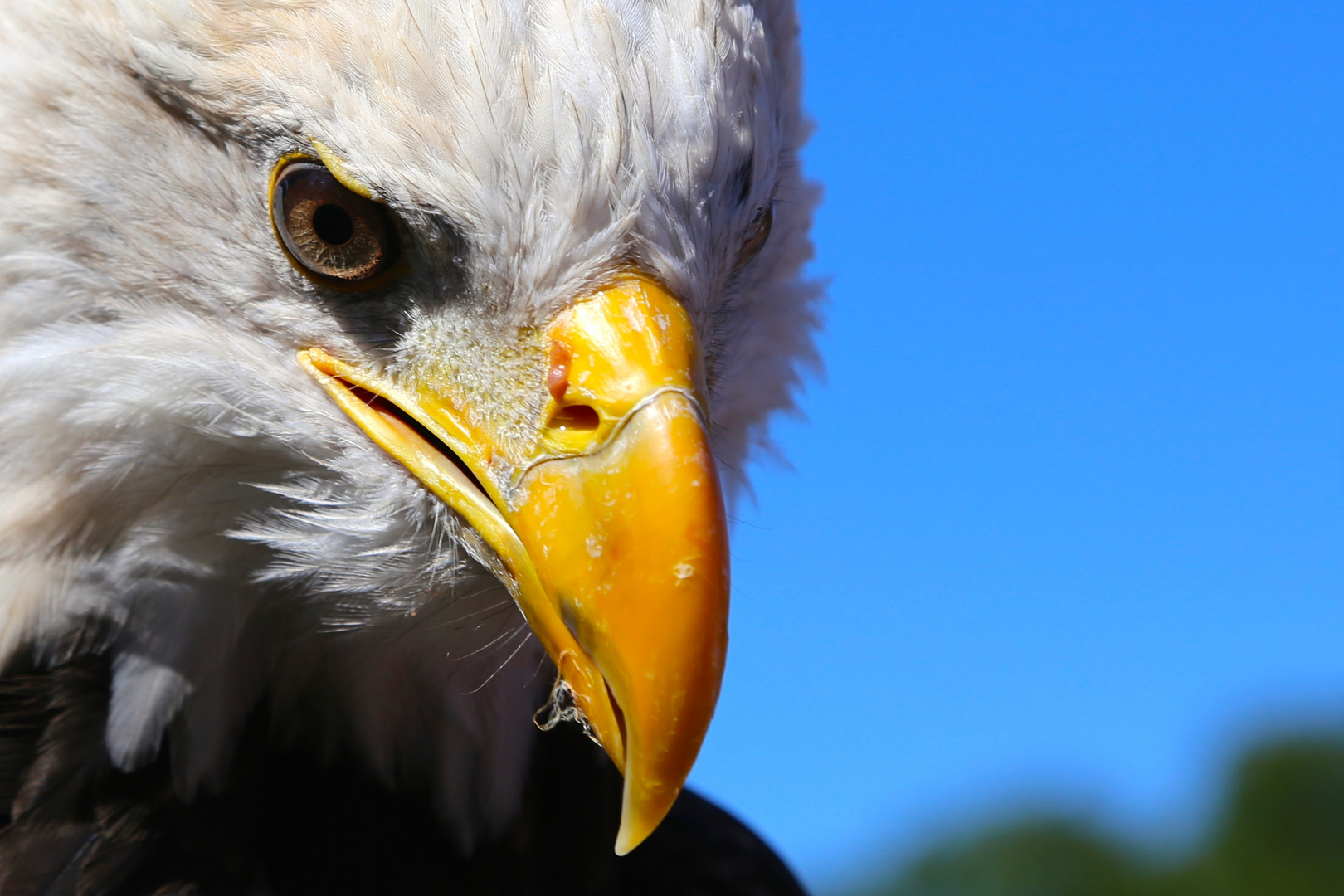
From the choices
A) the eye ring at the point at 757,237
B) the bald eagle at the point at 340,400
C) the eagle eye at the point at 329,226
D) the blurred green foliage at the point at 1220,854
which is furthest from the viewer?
the blurred green foliage at the point at 1220,854

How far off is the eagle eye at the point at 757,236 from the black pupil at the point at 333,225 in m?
0.74

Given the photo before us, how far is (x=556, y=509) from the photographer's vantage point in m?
1.86

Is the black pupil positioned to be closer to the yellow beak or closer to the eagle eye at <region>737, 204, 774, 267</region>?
the yellow beak

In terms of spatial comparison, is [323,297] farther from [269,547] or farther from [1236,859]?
[1236,859]

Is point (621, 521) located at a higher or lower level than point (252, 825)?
higher

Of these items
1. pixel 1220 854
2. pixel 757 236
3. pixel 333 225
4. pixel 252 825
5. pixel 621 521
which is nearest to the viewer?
pixel 621 521

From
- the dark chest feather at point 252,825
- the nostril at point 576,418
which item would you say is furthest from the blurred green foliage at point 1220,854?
the nostril at point 576,418

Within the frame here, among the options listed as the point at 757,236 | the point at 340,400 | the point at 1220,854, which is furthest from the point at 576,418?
the point at 1220,854

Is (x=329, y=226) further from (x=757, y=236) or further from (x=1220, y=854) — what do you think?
(x=1220, y=854)

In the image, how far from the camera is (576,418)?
1.92 m

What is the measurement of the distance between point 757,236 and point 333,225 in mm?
826

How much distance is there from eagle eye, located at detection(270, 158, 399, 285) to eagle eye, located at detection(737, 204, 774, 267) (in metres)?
0.69

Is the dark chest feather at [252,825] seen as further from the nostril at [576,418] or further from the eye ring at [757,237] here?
the eye ring at [757,237]

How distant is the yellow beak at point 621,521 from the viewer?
178cm
